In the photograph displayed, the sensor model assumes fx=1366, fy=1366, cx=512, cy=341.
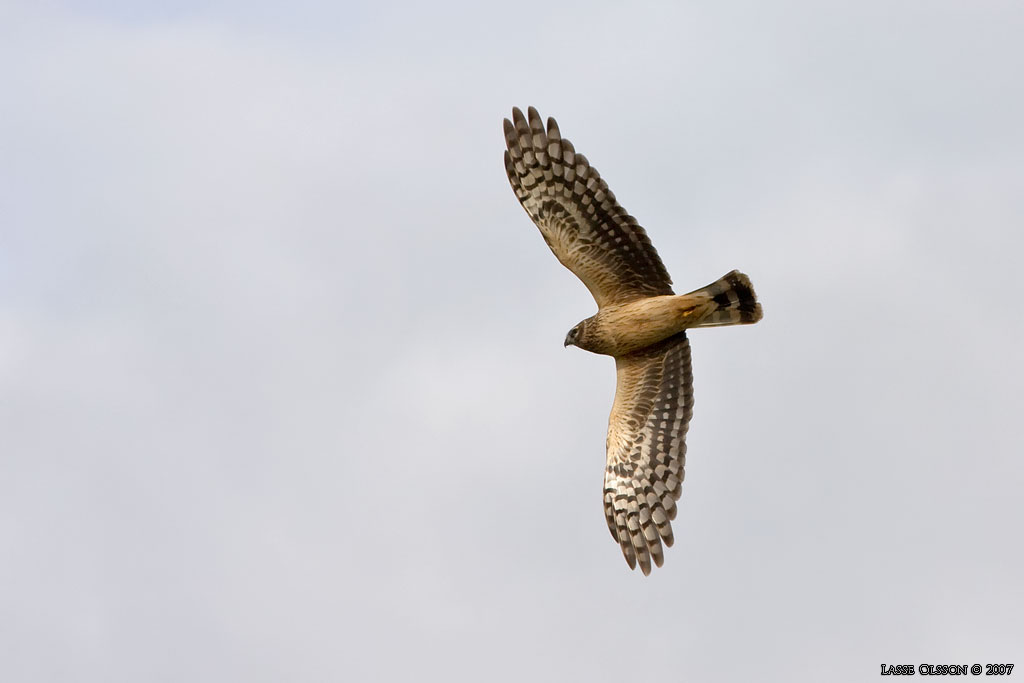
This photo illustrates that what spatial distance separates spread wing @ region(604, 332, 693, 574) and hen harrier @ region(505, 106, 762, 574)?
0.04 ft

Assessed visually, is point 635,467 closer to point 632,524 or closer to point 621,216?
point 632,524

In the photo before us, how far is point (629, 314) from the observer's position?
54.3 feet

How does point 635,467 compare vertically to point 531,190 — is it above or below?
below

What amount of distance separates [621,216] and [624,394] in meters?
2.55

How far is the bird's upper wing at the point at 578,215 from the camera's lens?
1623 cm

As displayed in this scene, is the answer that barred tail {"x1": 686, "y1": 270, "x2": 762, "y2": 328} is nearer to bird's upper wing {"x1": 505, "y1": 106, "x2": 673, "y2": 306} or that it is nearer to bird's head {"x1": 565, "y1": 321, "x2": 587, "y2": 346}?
bird's upper wing {"x1": 505, "y1": 106, "x2": 673, "y2": 306}

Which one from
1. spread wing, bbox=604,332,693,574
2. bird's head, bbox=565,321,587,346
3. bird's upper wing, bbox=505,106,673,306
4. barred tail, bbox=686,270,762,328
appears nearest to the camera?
bird's upper wing, bbox=505,106,673,306

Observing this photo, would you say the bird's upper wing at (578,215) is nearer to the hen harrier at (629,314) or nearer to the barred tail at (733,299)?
the hen harrier at (629,314)

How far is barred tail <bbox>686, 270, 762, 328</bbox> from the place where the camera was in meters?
16.5

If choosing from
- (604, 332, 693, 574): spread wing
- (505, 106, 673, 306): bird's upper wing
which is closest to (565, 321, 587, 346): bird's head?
(505, 106, 673, 306): bird's upper wing

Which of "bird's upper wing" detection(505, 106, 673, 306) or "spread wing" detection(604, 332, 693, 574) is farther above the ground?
"bird's upper wing" detection(505, 106, 673, 306)

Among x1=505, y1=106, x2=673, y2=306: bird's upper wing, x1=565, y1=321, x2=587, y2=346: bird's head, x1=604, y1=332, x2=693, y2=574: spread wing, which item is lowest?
x1=604, y1=332, x2=693, y2=574: spread wing

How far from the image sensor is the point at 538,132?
1636cm

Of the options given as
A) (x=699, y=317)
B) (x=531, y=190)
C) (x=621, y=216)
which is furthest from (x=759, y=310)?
(x=531, y=190)
